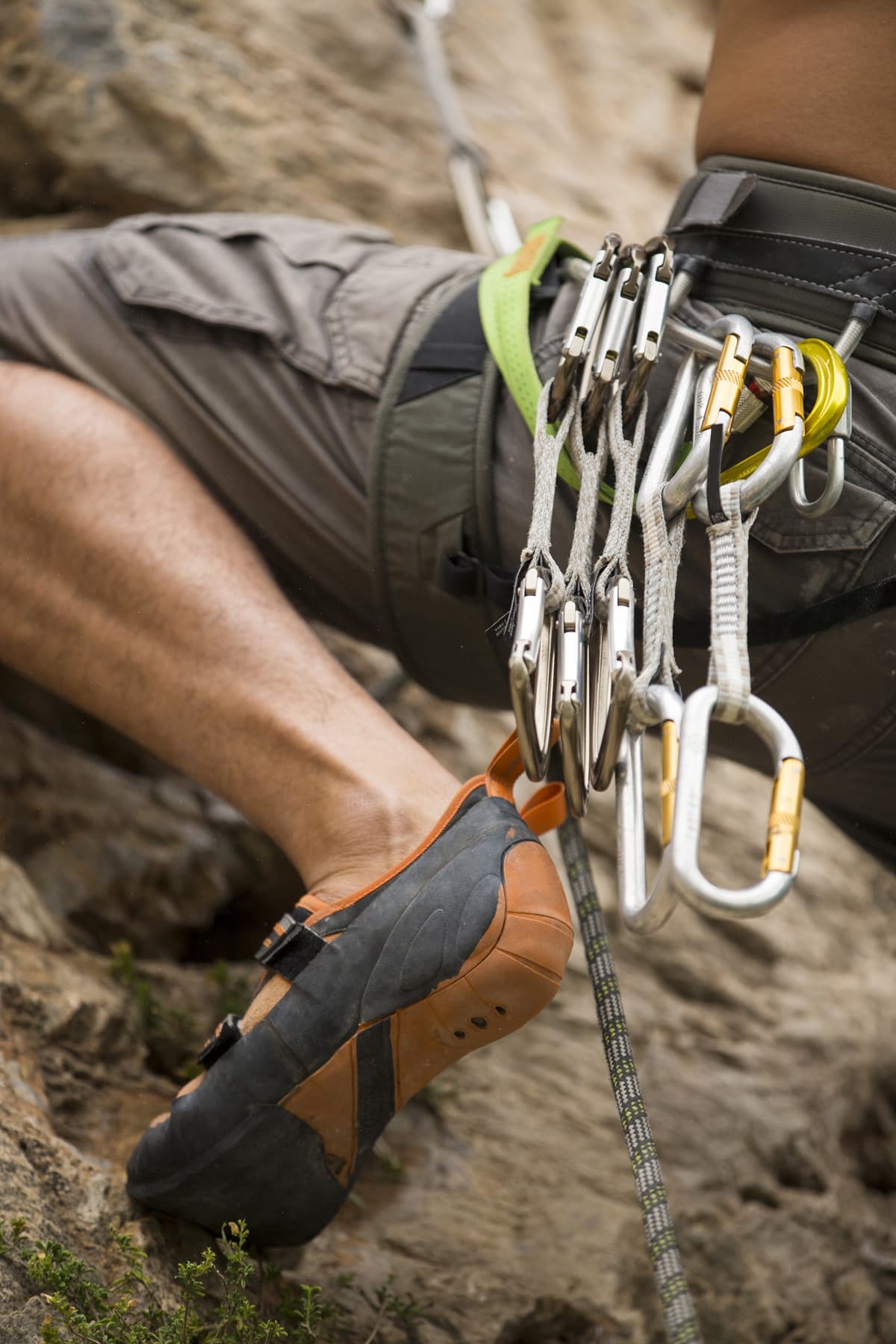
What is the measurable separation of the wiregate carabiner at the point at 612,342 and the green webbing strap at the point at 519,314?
0.15 feet

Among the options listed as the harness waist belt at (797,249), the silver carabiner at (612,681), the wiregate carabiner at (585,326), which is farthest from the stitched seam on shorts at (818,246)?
the silver carabiner at (612,681)

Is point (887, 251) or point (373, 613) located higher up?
point (887, 251)

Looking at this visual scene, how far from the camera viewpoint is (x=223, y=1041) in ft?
3.06

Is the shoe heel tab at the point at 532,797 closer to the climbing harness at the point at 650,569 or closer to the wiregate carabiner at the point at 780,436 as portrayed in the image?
the climbing harness at the point at 650,569

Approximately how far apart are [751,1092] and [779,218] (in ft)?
3.48

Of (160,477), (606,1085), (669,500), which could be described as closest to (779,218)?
(669,500)

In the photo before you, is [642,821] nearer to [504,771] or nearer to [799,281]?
[504,771]

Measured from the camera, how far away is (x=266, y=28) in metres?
2.21

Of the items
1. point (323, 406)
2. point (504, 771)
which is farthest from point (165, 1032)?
point (323, 406)

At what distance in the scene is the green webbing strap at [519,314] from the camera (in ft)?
3.29

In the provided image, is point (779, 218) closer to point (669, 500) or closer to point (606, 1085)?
point (669, 500)

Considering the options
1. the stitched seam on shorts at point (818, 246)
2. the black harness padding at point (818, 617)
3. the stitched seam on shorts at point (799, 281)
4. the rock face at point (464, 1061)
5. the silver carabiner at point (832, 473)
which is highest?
the stitched seam on shorts at point (818, 246)

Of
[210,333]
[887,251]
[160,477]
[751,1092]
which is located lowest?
[751,1092]

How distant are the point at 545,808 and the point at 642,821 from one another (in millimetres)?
207
